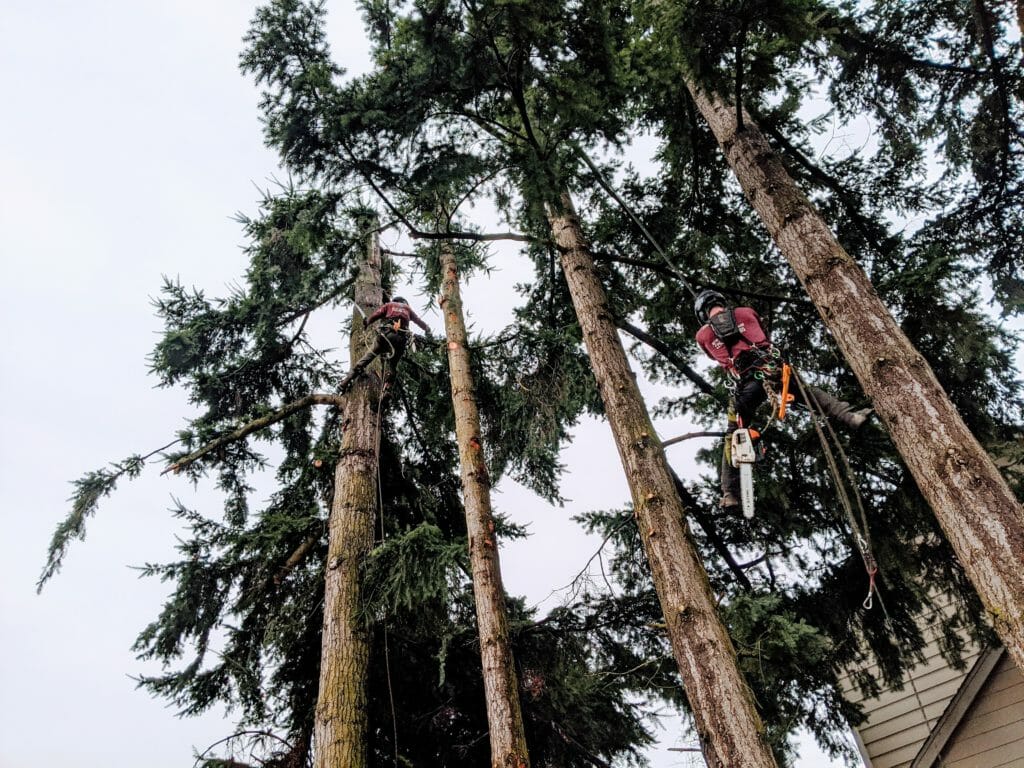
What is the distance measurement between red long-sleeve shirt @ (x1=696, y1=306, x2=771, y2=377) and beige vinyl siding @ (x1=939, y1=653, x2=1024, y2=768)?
4.43 m

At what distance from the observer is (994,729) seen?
19.9 feet

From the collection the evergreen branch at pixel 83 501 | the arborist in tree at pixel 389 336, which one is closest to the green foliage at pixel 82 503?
the evergreen branch at pixel 83 501

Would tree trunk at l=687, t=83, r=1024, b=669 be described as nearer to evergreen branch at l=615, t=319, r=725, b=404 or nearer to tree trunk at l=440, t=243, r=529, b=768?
evergreen branch at l=615, t=319, r=725, b=404

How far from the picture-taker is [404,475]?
8664mm

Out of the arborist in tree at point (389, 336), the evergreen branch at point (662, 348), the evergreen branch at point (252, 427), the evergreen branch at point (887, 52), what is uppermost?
the evergreen branch at point (887, 52)

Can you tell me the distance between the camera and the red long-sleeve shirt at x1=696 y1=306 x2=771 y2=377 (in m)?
5.09

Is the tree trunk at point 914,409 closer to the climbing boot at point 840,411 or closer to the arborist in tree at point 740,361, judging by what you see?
the climbing boot at point 840,411

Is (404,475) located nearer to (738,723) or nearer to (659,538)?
(659,538)

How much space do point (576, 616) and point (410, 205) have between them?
4.93 meters

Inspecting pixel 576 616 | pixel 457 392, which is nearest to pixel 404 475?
pixel 457 392

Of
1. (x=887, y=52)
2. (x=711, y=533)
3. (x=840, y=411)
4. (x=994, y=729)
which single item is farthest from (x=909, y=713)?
(x=887, y=52)

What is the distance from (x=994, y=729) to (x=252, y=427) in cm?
894

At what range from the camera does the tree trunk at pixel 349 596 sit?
498 centimetres

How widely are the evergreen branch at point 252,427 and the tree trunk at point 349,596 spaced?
12.7 inches
